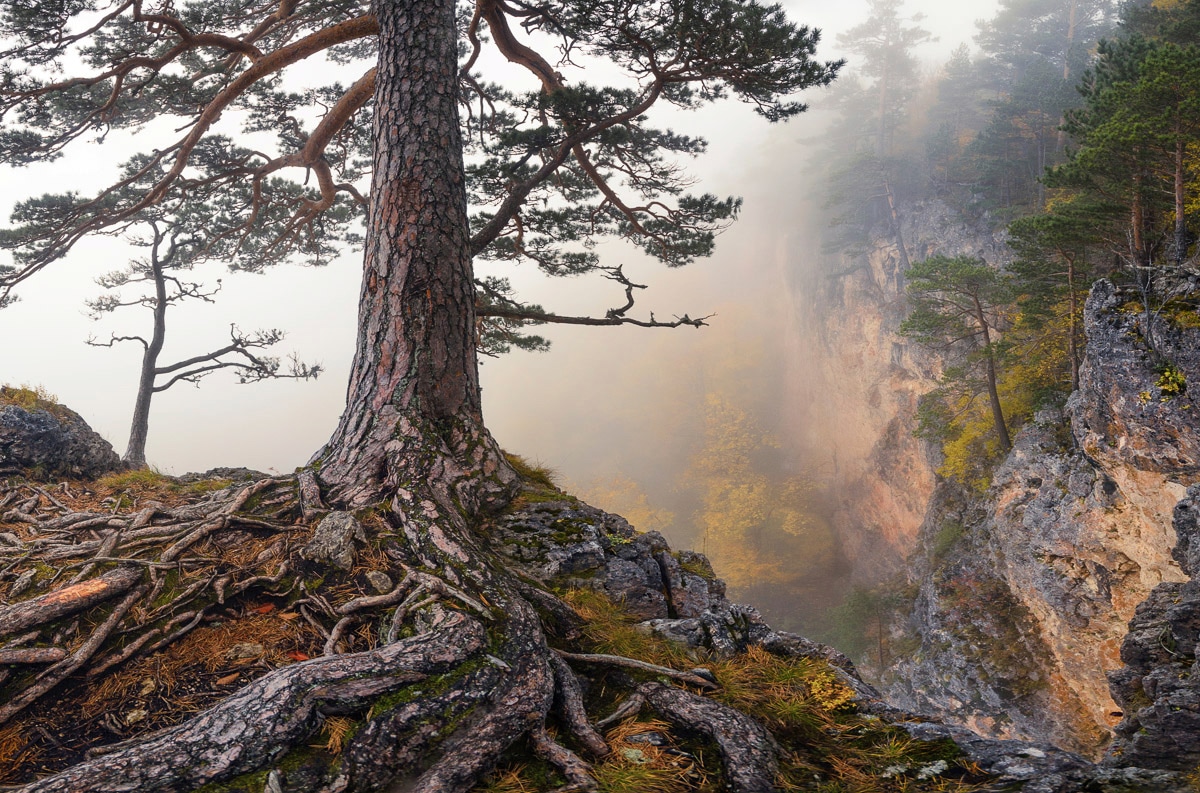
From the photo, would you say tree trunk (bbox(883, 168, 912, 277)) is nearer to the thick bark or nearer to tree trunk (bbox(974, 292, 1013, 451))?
tree trunk (bbox(974, 292, 1013, 451))

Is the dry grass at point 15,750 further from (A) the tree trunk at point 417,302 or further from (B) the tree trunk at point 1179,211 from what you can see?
(B) the tree trunk at point 1179,211

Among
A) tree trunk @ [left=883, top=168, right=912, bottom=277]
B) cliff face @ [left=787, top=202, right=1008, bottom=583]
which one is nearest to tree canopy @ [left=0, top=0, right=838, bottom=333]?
cliff face @ [left=787, top=202, right=1008, bottom=583]

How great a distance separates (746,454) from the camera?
39188mm

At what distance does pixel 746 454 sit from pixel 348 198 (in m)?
33.3

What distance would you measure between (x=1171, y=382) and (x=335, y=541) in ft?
39.2

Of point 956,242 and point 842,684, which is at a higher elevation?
point 956,242

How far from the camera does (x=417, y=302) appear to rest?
4117 millimetres

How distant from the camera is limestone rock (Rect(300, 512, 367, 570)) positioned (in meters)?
3.13

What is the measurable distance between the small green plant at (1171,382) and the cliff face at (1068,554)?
0.08m

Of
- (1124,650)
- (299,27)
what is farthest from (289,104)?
(1124,650)

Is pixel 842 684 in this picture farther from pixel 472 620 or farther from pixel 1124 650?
pixel 1124 650

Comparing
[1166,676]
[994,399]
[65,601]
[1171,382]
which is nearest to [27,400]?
[65,601]

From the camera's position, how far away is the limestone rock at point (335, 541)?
3.13 metres

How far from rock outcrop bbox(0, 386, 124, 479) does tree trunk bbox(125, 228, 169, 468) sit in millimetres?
4741
